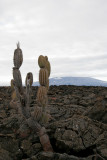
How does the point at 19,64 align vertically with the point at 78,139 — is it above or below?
above

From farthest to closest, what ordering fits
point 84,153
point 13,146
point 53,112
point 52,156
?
point 53,112
point 13,146
point 84,153
point 52,156

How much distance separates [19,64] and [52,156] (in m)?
2.17

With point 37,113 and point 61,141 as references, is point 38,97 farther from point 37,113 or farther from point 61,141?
point 61,141

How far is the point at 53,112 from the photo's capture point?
24.2 feet

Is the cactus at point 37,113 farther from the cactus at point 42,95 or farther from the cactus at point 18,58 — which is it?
the cactus at point 18,58

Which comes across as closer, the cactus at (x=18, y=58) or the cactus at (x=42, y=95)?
the cactus at (x=18, y=58)

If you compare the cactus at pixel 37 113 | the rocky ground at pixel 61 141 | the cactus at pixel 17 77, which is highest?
the cactus at pixel 17 77

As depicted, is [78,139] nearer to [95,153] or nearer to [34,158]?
[95,153]

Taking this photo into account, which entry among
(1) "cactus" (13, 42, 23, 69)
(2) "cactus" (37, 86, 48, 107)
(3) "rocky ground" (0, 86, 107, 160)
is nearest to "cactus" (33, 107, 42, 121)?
(2) "cactus" (37, 86, 48, 107)

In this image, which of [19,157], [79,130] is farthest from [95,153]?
[19,157]

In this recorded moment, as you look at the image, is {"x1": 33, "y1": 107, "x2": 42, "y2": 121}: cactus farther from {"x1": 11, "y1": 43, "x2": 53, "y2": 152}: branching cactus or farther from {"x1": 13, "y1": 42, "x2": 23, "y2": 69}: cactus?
{"x1": 13, "y1": 42, "x2": 23, "y2": 69}: cactus

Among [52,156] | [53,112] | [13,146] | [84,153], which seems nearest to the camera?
[52,156]

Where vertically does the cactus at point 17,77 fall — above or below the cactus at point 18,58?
below

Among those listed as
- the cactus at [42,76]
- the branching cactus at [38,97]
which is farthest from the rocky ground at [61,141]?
the cactus at [42,76]
